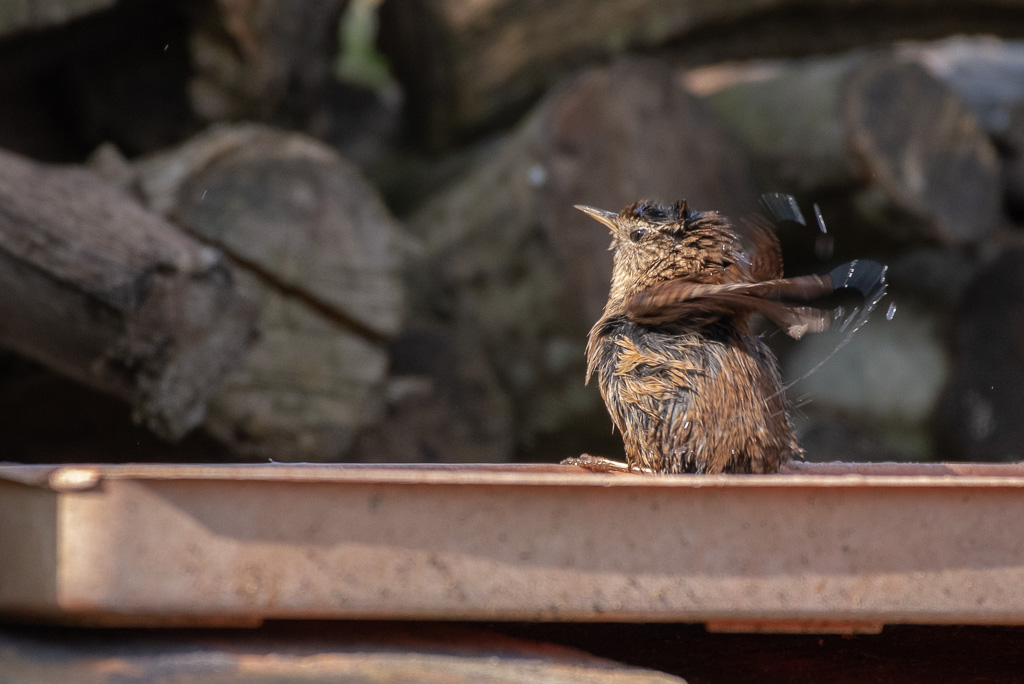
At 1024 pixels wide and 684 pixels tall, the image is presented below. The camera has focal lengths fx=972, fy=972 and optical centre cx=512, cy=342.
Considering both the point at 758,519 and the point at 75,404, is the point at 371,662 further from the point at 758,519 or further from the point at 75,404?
the point at 75,404

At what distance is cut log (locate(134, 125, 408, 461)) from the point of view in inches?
140

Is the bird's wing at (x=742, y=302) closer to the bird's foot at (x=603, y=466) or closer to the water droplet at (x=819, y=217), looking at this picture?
the bird's foot at (x=603, y=466)

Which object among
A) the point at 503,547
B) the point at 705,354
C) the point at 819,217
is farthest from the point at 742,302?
the point at 819,217

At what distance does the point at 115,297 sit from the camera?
2.81 m

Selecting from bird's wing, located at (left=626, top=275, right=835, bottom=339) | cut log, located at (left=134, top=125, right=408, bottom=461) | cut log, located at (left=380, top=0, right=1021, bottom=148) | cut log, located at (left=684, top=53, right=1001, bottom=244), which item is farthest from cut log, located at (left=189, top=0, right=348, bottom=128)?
bird's wing, located at (left=626, top=275, right=835, bottom=339)

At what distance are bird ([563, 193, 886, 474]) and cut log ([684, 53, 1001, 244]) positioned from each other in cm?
220

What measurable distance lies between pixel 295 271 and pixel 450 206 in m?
1.32

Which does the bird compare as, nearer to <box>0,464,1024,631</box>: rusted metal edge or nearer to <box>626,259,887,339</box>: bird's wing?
<box>626,259,887,339</box>: bird's wing

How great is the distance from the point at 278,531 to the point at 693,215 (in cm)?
136

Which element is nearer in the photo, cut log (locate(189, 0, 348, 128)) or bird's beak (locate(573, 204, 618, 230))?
bird's beak (locate(573, 204, 618, 230))

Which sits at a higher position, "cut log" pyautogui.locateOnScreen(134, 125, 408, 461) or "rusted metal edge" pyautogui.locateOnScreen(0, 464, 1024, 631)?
"cut log" pyautogui.locateOnScreen(134, 125, 408, 461)

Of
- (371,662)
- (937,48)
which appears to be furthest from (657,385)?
(937,48)

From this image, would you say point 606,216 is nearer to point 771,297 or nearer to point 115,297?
point 771,297

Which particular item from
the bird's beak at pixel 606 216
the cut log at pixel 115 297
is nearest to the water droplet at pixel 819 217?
the bird's beak at pixel 606 216
